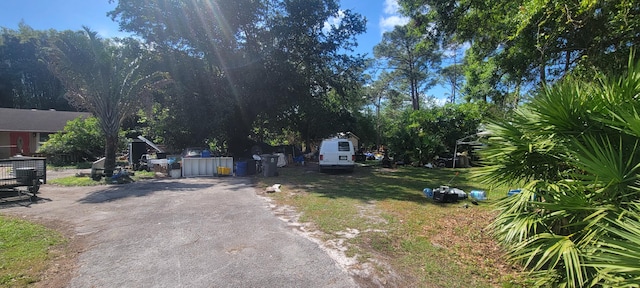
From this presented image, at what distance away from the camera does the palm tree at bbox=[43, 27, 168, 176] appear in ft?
44.3

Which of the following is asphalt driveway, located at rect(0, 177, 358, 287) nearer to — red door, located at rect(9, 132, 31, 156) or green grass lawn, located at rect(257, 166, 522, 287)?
green grass lawn, located at rect(257, 166, 522, 287)

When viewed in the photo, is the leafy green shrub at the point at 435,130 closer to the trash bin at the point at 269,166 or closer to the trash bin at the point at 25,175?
the trash bin at the point at 269,166

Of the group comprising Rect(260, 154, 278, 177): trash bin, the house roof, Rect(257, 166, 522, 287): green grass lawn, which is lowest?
Rect(257, 166, 522, 287): green grass lawn

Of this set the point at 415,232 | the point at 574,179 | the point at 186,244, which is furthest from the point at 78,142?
the point at 574,179

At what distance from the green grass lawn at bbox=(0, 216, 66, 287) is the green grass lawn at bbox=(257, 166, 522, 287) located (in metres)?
3.97

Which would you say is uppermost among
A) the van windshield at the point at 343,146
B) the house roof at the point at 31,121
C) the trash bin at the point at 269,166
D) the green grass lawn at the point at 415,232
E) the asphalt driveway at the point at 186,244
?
the house roof at the point at 31,121

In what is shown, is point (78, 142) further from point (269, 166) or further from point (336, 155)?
point (336, 155)

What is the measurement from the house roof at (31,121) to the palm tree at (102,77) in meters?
16.1

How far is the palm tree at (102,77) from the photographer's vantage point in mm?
13492

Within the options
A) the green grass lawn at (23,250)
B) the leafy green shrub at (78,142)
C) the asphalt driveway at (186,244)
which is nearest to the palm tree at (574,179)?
the asphalt driveway at (186,244)

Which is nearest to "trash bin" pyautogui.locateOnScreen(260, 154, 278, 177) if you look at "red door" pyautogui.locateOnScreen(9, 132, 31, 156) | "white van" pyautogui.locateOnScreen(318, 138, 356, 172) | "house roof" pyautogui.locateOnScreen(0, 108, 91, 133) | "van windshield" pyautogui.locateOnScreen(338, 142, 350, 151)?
"white van" pyautogui.locateOnScreen(318, 138, 356, 172)

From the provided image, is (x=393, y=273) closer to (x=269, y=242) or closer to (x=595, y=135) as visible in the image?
(x=269, y=242)

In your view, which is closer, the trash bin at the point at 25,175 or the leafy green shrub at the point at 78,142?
the trash bin at the point at 25,175

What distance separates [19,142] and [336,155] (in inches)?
1139
